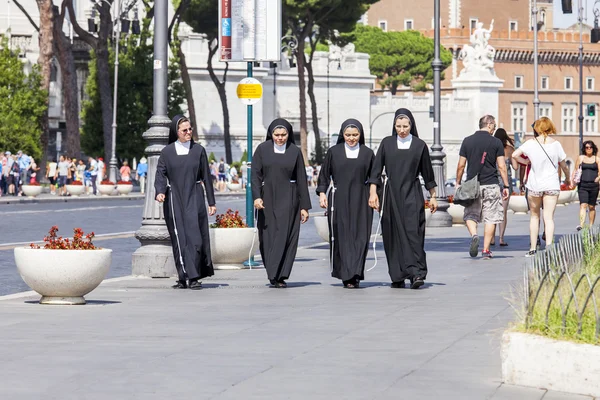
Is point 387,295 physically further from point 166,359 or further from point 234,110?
point 234,110

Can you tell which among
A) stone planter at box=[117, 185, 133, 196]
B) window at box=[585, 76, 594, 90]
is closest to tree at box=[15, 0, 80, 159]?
stone planter at box=[117, 185, 133, 196]

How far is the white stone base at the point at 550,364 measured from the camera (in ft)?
23.2

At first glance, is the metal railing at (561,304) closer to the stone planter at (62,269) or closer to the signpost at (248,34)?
the stone planter at (62,269)

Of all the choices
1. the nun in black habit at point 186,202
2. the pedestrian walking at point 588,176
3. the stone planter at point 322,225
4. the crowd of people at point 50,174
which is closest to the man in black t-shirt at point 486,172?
the stone planter at point 322,225

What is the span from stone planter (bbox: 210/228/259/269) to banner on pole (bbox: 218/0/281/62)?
7.41 feet

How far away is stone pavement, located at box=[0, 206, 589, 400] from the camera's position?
290 inches

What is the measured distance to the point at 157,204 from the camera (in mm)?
15281

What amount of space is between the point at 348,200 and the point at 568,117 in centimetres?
11056

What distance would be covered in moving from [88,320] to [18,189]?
140 ft

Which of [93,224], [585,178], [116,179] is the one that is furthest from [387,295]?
[116,179]

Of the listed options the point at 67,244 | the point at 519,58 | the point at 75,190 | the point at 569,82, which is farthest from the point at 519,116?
the point at 67,244

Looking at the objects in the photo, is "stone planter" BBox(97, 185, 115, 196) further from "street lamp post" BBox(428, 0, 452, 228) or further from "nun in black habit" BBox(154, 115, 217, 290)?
"nun in black habit" BBox(154, 115, 217, 290)

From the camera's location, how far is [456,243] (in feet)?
72.2

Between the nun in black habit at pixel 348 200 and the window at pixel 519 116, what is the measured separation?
101822 mm
